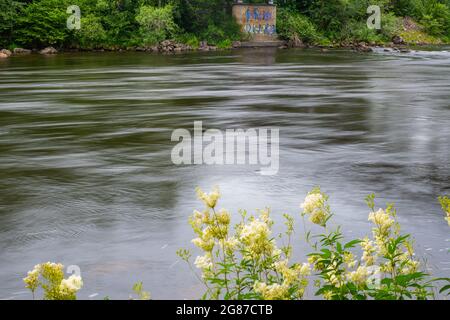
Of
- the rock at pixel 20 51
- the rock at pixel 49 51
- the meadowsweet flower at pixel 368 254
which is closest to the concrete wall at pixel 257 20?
the rock at pixel 49 51

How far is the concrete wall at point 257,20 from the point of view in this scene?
227 feet

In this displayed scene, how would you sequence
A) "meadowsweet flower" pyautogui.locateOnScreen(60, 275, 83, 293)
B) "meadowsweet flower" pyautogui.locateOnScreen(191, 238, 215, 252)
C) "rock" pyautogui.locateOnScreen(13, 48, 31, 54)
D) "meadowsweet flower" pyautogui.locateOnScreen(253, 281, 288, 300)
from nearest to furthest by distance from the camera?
"meadowsweet flower" pyautogui.locateOnScreen(60, 275, 83, 293) → "meadowsweet flower" pyautogui.locateOnScreen(253, 281, 288, 300) → "meadowsweet flower" pyautogui.locateOnScreen(191, 238, 215, 252) → "rock" pyautogui.locateOnScreen(13, 48, 31, 54)

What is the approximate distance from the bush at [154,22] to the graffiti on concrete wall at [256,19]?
36.8ft

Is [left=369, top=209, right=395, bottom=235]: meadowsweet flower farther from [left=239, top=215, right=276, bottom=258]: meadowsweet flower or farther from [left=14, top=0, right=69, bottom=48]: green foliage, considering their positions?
[left=14, top=0, right=69, bottom=48]: green foliage

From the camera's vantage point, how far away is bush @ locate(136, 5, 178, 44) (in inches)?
2301

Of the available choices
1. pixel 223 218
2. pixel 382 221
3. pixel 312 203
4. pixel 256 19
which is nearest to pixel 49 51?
pixel 256 19

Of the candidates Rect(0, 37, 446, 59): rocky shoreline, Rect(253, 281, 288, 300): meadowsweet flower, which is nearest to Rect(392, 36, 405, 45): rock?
Rect(0, 37, 446, 59): rocky shoreline

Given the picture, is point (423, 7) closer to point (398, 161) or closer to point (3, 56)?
point (3, 56)

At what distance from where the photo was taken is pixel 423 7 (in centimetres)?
8938

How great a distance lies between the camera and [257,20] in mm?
69562

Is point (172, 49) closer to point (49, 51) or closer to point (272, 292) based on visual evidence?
point (49, 51)

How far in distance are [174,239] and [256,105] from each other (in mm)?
12613
